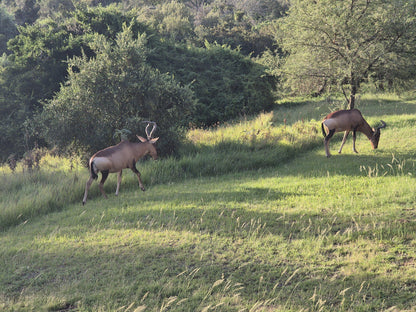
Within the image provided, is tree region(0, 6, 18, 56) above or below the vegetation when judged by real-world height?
above

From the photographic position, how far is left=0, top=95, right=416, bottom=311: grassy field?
4770mm

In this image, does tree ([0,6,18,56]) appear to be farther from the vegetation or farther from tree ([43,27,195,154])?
tree ([43,27,195,154])

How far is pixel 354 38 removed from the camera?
1535cm

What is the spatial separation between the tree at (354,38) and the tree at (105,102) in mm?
7230

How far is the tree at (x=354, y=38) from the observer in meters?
15.0

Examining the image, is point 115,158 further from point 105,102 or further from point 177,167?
point 105,102

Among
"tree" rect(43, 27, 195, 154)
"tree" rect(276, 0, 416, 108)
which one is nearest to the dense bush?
"tree" rect(276, 0, 416, 108)

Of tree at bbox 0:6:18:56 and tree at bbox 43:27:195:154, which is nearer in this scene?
tree at bbox 43:27:195:154

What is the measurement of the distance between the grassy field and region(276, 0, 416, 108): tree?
4.63 m

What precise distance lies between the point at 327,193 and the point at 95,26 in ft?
69.7

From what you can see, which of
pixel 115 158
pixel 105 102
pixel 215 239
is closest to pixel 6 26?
pixel 105 102

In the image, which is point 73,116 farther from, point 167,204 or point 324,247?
point 324,247

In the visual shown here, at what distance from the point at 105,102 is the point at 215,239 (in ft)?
27.5

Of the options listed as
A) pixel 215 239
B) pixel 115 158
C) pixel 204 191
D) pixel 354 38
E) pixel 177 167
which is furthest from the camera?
pixel 354 38
